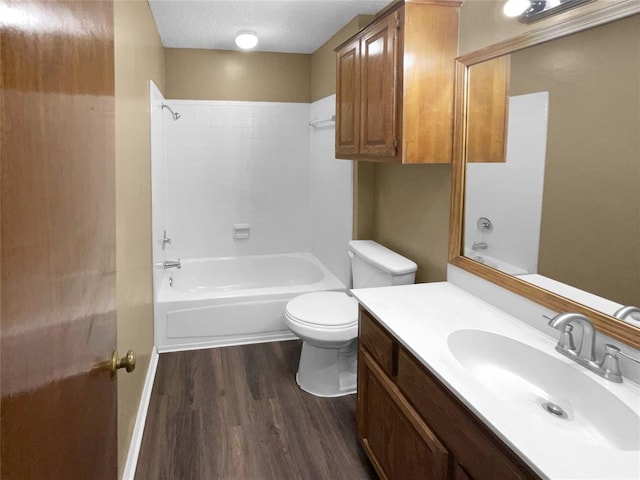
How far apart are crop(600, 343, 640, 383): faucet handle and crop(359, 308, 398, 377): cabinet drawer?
2.11 ft

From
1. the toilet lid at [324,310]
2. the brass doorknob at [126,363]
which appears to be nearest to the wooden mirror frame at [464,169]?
the toilet lid at [324,310]

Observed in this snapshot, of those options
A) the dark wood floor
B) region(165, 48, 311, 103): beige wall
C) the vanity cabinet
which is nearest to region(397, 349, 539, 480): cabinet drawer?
the vanity cabinet

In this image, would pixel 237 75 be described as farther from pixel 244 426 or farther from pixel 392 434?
pixel 392 434

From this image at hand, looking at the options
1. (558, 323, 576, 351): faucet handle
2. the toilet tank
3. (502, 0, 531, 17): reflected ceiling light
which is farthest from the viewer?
the toilet tank

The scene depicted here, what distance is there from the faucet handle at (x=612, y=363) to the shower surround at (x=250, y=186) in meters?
2.37

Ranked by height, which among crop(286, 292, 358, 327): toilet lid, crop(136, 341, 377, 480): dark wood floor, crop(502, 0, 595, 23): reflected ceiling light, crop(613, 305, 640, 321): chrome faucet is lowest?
crop(136, 341, 377, 480): dark wood floor

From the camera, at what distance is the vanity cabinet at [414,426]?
116 centimetres

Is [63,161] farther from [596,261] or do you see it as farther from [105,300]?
[596,261]

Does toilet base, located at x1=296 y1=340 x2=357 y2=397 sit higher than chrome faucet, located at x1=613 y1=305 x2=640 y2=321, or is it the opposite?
chrome faucet, located at x1=613 y1=305 x2=640 y2=321

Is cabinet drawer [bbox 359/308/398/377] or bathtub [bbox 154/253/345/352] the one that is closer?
cabinet drawer [bbox 359/308/398/377]

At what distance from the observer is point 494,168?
6.26ft

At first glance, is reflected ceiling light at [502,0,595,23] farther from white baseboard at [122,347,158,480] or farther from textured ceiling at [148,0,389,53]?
white baseboard at [122,347,158,480]

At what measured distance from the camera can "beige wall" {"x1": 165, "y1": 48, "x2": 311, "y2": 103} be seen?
4047 mm

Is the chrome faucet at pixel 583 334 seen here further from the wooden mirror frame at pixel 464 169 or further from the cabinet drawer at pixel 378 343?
the cabinet drawer at pixel 378 343
